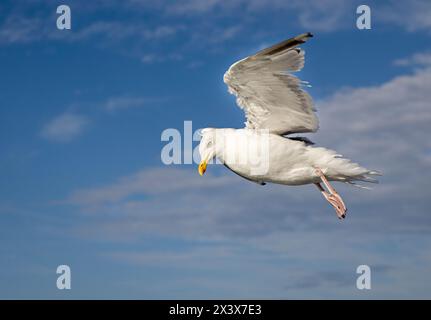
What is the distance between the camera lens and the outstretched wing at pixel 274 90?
1413cm

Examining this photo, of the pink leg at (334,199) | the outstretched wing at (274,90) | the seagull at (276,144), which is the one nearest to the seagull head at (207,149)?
the seagull at (276,144)

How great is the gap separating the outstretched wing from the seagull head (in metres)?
1.01

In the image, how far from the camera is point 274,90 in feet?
49.3

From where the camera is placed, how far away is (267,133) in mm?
15789

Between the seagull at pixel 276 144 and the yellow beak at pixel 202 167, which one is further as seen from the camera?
the yellow beak at pixel 202 167

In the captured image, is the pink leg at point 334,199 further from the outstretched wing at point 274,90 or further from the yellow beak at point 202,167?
the yellow beak at point 202,167

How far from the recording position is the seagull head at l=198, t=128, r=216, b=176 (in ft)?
53.0

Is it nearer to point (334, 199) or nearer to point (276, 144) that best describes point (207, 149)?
point (276, 144)

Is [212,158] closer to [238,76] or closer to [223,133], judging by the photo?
[223,133]

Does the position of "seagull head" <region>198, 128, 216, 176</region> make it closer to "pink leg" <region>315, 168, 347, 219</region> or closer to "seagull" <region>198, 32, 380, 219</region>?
"seagull" <region>198, 32, 380, 219</region>

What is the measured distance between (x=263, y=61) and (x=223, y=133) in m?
2.56

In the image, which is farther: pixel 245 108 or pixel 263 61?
pixel 245 108

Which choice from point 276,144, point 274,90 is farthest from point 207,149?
point 274,90

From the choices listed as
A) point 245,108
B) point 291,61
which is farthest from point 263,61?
point 245,108
